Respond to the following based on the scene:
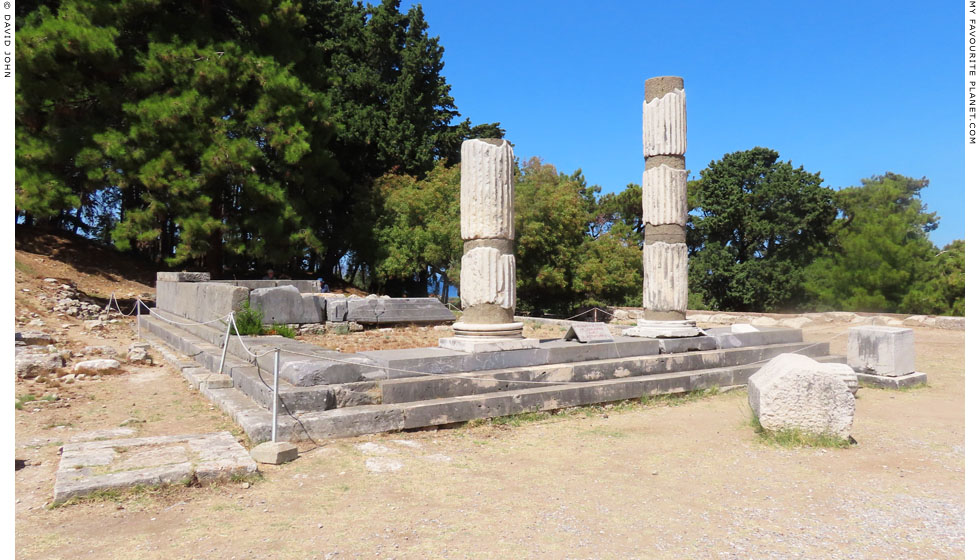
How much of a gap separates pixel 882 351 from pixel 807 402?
14.6 feet

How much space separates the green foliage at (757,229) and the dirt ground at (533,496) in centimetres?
2050

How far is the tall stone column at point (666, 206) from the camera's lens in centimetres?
965

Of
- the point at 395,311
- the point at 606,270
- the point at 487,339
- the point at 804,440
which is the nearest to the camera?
the point at 804,440

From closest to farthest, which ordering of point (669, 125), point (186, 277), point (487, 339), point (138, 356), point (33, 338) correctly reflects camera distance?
1. point (487, 339)
2. point (138, 356)
3. point (669, 125)
4. point (33, 338)
5. point (186, 277)

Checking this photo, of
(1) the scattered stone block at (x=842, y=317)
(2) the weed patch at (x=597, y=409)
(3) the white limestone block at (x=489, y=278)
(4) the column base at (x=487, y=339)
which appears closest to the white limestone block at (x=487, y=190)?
(3) the white limestone block at (x=489, y=278)

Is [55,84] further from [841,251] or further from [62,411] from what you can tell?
[841,251]

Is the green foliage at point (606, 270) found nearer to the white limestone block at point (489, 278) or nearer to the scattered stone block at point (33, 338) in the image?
the white limestone block at point (489, 278)

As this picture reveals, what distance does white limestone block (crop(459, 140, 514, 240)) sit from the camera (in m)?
7.82

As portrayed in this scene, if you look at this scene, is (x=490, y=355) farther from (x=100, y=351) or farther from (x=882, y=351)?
(x=100, y=351)

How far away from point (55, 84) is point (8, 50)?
1241 centimetres

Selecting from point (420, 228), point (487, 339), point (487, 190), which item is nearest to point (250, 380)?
point (487, 339)

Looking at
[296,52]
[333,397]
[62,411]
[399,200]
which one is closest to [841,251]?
[399,200]

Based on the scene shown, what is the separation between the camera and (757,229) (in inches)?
1041

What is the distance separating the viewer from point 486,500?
4.17m
